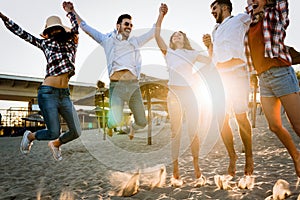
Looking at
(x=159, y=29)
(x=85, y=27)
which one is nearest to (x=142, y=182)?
(x=159, y=29)

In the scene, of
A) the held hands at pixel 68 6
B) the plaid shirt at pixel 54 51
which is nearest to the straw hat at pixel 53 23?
the plaid shirt at pixel 54 51

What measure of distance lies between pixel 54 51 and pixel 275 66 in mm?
2585

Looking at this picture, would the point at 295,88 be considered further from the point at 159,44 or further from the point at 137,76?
the point at 137,76

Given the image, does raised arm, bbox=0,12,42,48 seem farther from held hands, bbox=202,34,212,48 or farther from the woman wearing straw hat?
held hands, bbox=202,34,212,48

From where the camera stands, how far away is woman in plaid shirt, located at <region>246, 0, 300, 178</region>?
8.08 feet

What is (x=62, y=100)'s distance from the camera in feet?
12.6

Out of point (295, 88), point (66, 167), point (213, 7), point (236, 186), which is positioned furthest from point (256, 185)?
point (66, 167)

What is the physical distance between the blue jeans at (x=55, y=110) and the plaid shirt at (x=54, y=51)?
235 mm

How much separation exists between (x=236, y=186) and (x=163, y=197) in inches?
31.9

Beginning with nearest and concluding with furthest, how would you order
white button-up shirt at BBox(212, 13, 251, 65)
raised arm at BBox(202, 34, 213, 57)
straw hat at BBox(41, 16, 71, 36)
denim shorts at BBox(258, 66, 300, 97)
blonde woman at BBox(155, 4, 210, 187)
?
denim shorts at BBox(258, 66, 300, 97) < white button-up shirt at BBox(212, 13, 251, 65) < blonde woman at BBox(155, 4, 210, 187) < raised arm at BBox(202, 34, 213, 57) < straw hat at BBox(41, 16, 71, 36)

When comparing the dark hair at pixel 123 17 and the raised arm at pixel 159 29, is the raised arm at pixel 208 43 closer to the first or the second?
the raised arm at pixel 159 29

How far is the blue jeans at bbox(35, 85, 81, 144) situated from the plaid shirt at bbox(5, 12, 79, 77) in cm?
23

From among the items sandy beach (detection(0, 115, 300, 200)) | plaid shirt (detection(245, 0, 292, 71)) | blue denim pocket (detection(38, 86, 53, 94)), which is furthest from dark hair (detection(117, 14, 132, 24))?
sandy beach (detection(0, 115, 300, 200))

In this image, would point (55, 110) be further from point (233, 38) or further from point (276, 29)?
point (276, 29)
